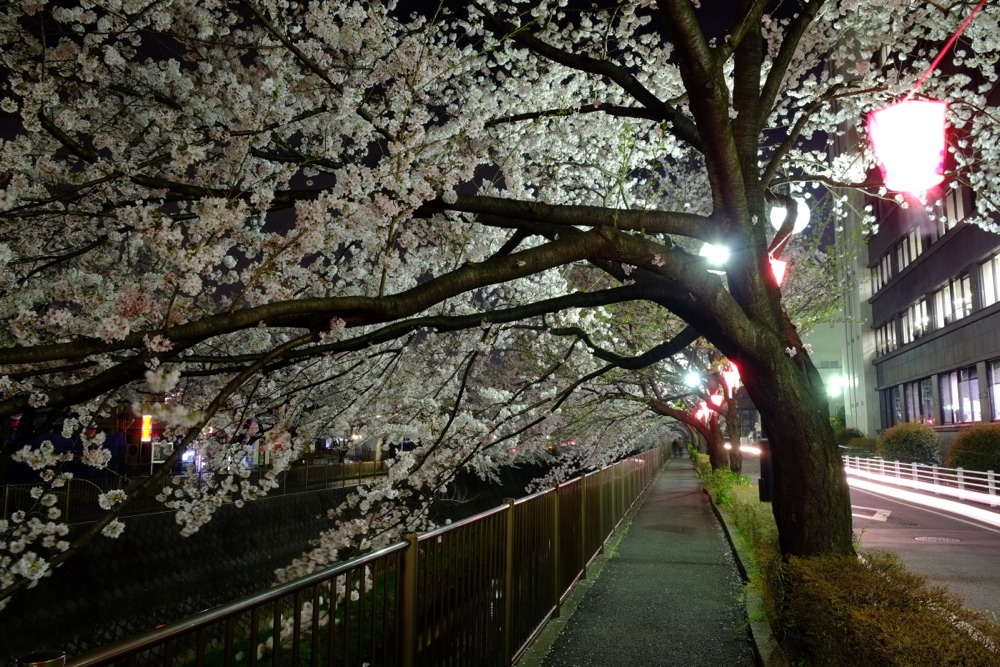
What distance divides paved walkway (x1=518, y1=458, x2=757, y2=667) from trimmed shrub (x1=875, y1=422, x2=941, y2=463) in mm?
23064

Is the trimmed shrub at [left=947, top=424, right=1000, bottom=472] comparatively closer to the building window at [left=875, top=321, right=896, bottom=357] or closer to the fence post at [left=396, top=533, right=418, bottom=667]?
Result: the building window at [left=875, top=321, right=896, bottom=357]

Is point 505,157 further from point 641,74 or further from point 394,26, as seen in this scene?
point 641,74

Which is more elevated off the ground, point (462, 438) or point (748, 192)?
point (748, 192)

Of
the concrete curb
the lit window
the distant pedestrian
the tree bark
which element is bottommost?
the distant pedestrian

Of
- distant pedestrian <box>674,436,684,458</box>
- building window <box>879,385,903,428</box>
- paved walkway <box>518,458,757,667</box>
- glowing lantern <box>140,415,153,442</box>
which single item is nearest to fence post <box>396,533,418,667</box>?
paved walkway <box>518,458,757,667</box>

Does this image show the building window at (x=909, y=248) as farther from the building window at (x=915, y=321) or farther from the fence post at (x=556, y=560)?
the fence post at (x=556, y=560)

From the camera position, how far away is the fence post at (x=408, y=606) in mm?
4062

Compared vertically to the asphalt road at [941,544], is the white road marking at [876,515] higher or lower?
lower

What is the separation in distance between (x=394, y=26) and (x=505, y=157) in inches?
87.6

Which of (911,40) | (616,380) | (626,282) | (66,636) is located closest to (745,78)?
(626,282)

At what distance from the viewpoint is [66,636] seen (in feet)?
44.1

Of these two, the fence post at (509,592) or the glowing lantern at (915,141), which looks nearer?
the fence post at (509,592)

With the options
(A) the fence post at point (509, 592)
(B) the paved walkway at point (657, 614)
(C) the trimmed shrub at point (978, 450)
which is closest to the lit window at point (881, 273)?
(C) the trimmed shrub at point (978, 450)

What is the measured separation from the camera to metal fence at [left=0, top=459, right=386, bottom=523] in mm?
15546
